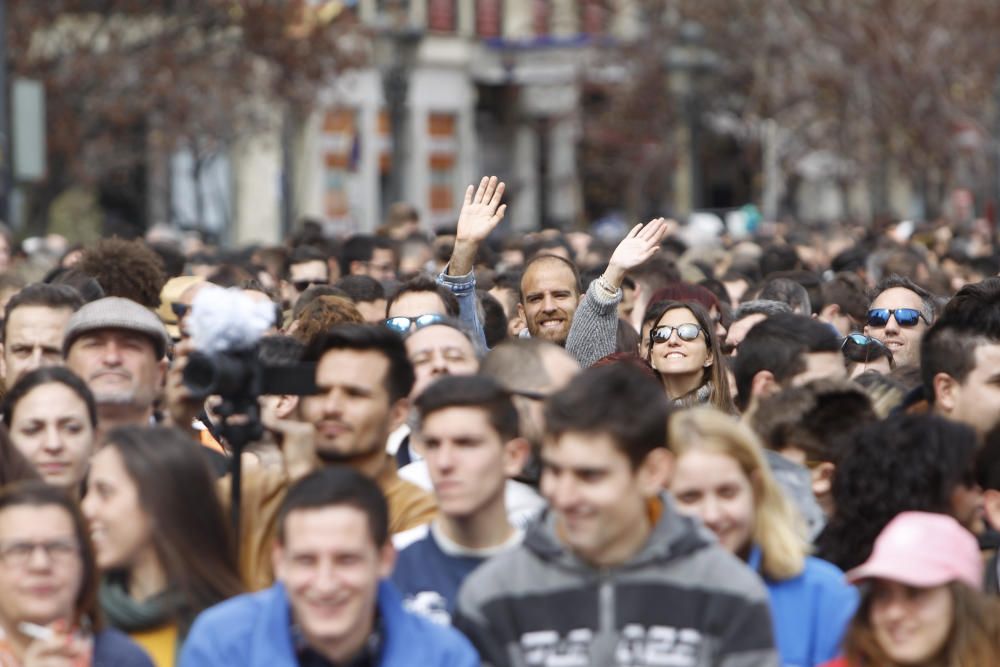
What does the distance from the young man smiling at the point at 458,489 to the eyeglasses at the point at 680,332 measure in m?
3.72

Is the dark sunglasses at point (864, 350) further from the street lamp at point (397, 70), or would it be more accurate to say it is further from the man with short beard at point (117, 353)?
the street lamp at point (397, 70)

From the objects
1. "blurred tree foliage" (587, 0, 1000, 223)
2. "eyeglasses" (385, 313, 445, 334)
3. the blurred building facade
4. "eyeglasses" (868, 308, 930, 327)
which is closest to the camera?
"eyeglasses" (385, 313, 445, 334)

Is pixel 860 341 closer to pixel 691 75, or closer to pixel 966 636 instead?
pixel 966 636

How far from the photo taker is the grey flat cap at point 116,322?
308 inches

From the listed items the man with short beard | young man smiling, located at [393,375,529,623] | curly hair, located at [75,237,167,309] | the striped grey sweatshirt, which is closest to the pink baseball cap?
the striped grey sweatshirt

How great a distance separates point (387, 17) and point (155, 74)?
14.3 feet

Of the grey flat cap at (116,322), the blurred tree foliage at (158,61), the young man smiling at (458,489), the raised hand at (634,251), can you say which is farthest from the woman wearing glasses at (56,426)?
the blurred tree foliage at (158,61)

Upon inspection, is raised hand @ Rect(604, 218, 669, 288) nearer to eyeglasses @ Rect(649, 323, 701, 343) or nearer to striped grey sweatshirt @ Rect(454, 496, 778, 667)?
eyeglasses @ Rect(649, 323, 701, 343)

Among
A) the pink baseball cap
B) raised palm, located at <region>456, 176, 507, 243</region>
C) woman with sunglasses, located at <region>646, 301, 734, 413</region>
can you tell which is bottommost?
the pink baseball cap

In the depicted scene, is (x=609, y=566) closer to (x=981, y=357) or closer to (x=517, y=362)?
(x=517, y=362)

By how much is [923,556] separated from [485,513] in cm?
113

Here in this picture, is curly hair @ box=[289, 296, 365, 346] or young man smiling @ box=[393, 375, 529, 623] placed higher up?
curly hair @ box=[289, 296, 365, 346]

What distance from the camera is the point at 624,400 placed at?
5.63m

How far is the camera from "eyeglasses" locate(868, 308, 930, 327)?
10734 mm
